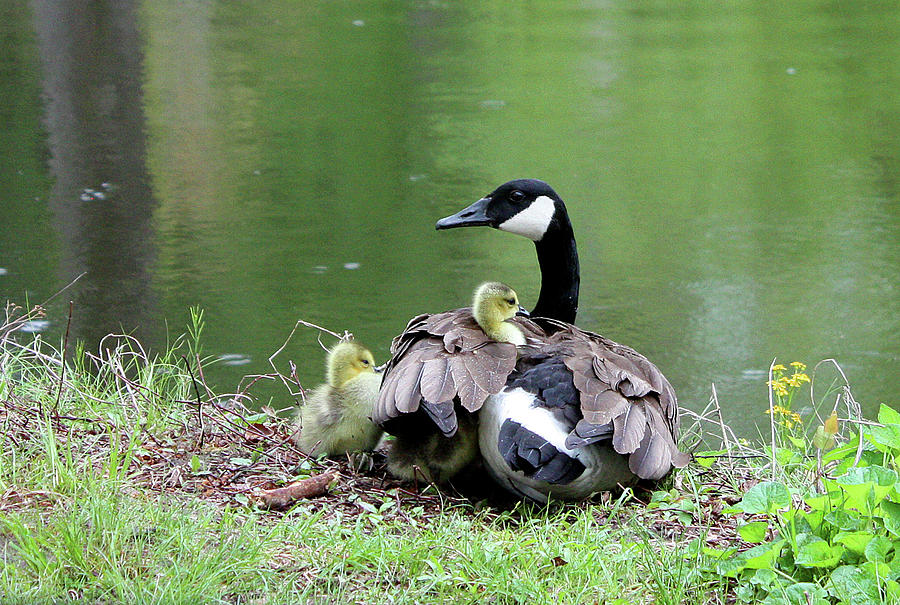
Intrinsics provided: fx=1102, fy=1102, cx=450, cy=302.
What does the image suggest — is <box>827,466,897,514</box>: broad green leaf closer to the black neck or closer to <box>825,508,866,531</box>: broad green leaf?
<box>825,508,866,531</box>: broad green leaf

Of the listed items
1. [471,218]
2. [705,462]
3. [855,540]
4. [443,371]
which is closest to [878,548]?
[855,540]

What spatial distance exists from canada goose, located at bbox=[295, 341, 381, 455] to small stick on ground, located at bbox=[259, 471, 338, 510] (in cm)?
24

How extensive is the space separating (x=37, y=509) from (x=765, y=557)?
2.06 meters

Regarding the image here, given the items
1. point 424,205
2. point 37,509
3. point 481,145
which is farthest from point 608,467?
point 481,145

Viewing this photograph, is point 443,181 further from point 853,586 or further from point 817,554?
point 853,586

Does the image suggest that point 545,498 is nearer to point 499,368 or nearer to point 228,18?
point 499,368

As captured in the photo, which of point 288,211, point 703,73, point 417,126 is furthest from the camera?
point 703,73

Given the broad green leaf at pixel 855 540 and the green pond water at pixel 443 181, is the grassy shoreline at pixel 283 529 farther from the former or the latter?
the green pond water at pixel 443 181

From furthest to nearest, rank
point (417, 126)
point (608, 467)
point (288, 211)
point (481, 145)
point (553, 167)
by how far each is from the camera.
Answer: point (417, 126) < point (481, 145) < point (553, 167) < point (288, 211) < point (608, 467)

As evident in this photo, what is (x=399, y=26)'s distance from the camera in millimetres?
18016

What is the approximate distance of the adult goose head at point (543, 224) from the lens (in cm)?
478

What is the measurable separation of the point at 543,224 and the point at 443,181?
5428 mm

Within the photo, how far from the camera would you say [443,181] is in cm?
1016

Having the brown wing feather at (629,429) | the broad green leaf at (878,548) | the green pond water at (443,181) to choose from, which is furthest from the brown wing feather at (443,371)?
the green pond water at (443,181)
